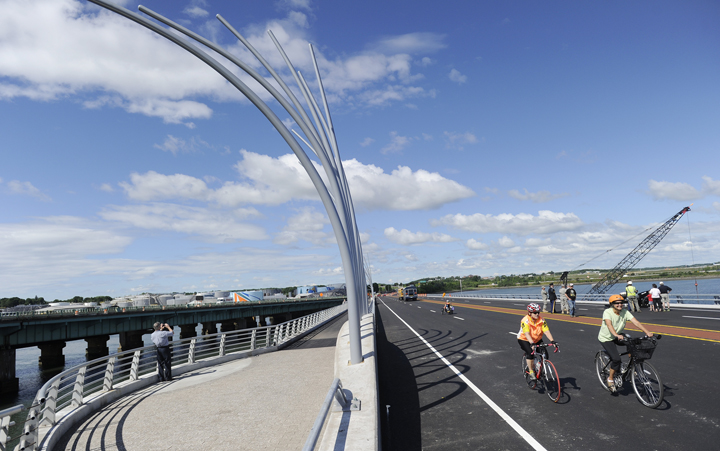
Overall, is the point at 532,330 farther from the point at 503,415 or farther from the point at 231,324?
the point at 231,324

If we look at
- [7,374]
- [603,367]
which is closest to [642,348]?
[603,367]

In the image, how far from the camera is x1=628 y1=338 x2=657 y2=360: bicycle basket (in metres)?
7.02

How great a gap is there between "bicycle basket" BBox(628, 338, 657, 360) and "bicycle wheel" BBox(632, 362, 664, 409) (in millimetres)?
150

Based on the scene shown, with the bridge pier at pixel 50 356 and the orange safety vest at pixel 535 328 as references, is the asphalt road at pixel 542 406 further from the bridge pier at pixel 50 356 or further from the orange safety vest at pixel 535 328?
the bridge pier at pixel 50 356

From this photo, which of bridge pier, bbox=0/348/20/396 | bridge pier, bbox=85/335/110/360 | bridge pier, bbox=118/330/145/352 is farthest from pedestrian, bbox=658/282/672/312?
bridge pier, bbox=85/335/110/360

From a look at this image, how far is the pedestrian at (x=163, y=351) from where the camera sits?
12.5 metres

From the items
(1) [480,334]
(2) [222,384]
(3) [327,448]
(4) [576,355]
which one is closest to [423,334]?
(1) [480,334]

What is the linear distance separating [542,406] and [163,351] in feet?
34.6

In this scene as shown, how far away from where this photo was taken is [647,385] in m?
7.29

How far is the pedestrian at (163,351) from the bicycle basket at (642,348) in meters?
11.7

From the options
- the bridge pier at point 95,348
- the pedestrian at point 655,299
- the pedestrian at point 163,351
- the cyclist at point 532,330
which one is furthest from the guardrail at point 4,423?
the bridge pier at point 95,348

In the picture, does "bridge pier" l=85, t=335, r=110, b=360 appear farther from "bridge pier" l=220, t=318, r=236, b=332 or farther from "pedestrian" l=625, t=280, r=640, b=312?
"pedestrian" l=625, t=280, r=640, b=312

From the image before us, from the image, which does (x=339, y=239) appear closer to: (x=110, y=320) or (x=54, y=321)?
(x=54, y=321)

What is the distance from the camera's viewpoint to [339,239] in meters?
10.9
